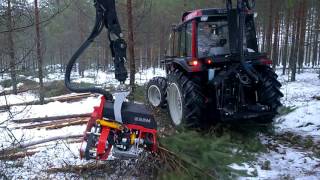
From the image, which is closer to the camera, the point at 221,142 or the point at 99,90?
the point at 99,90

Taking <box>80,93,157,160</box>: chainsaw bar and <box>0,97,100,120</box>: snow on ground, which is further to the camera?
<box>0,97,100,120</box>: snow on ground

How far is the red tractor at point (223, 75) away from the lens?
7.18 meters

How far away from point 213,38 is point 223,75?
46.2 inches

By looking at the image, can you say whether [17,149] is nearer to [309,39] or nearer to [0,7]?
[0,7]

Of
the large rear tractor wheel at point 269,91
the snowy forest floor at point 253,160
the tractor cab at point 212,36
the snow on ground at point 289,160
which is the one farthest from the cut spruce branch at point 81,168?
the large rear tractor wheel at point 269,91

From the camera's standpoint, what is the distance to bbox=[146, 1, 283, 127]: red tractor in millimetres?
7176

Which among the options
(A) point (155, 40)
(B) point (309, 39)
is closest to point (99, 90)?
(A) point (155, 40)

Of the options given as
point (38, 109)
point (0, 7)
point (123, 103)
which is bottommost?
point (38, 109)

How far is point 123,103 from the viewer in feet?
15.9

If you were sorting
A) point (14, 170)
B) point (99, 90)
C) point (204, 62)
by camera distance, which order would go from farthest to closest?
point (204, 62) < point (14, 170) < point (99, 90)

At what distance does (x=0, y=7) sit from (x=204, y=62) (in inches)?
154

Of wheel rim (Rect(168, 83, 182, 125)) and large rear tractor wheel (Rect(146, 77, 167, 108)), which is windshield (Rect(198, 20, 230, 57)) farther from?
large rear tractor wheel (Rect(146, 77, 167, 108))

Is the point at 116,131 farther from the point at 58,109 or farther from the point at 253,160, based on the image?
the point at 58,109

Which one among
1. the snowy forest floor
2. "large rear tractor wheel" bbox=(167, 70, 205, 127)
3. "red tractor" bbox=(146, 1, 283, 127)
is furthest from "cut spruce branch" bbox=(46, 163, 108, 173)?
"red tractor" bbox=(146, 1, 283, 127)
